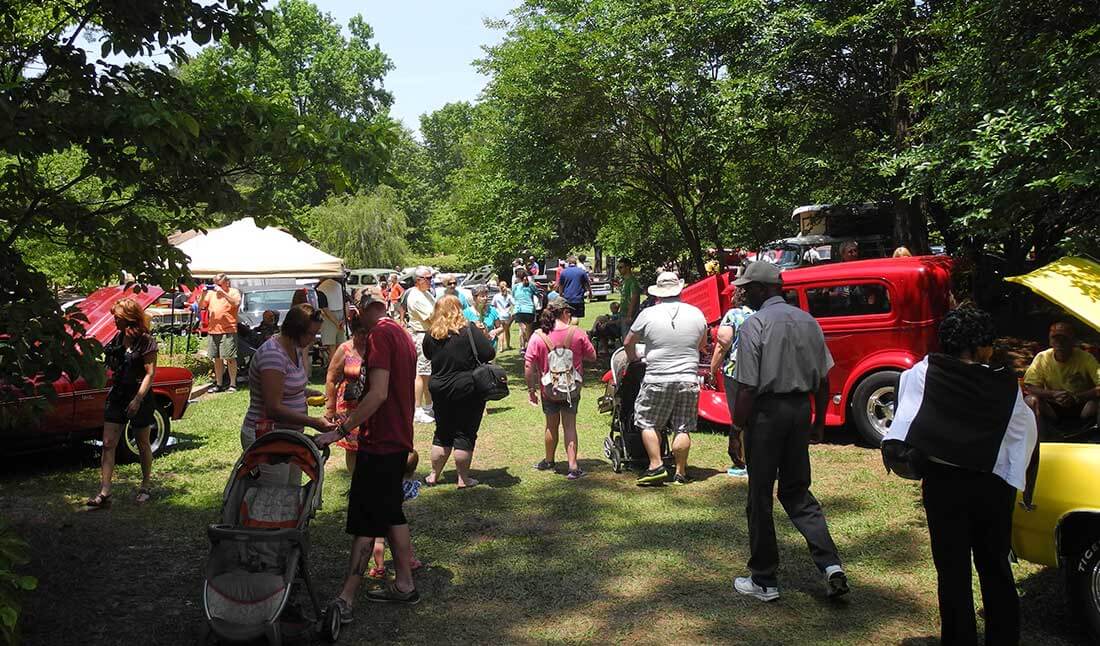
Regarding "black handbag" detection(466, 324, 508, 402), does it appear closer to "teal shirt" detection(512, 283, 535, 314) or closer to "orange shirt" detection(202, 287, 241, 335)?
"orange shirt" detection(202, 287, 241, 335)

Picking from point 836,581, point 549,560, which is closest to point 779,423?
point 836,581

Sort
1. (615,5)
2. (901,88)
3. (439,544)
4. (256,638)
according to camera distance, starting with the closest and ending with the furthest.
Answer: (256,638) < (439,544) < (901,88) < (615,5)

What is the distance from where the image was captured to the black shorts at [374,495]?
521cm

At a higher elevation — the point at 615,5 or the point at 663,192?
the point at 615,5

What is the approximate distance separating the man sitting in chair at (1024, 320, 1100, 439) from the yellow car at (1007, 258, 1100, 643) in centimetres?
283

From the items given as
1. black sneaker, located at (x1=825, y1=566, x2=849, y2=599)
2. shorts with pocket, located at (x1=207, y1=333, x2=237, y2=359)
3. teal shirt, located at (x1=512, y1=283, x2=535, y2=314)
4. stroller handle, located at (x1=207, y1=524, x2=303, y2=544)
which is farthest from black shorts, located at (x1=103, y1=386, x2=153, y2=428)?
teal shirt, located at (x1=512, y1=283, x2=535, y2=314)

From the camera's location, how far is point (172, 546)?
677 cm

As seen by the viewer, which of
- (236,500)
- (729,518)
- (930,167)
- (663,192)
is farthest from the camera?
(663,192)

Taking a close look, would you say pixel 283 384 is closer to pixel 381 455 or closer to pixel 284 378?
pixel 284 378

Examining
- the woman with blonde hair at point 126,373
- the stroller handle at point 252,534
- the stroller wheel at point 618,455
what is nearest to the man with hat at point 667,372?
the stroller wheel at point 618,455

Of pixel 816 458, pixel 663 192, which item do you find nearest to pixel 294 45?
pixel 663 192

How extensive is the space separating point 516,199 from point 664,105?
3091 mm

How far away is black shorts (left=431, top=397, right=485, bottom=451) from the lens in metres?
7.65

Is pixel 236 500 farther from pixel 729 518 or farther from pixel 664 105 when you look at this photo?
pixel 664 105
